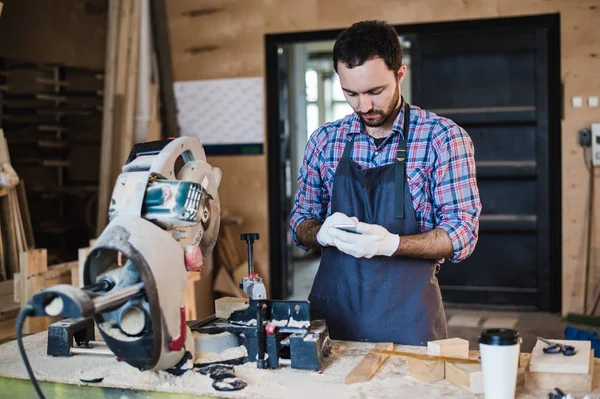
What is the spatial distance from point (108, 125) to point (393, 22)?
215cm

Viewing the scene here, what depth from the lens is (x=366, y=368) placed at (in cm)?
162

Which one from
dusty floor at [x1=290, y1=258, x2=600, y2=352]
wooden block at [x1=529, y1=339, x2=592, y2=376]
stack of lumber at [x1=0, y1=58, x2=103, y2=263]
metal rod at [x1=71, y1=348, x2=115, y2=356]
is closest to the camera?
wooden block at [x1=529, y1=339, x2=592, y2=376]

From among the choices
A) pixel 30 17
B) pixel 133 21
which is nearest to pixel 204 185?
pixel 133 21

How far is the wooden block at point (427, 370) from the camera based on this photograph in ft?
5.16

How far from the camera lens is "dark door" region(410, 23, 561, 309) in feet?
16.7

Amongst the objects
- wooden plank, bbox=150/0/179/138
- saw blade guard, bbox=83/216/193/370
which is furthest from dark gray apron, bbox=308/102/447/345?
wooden plank, bbox=150/0/179/138

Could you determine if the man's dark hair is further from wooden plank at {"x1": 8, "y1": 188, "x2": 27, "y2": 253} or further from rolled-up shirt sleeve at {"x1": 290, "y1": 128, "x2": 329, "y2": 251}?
wooden plank at {"x1": 8, "y1": 188, "x2": 27, "y2": 253}

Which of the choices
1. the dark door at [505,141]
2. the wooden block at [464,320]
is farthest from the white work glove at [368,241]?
the dark door at [505,141]

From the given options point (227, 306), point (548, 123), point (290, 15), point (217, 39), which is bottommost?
point (227, 306)

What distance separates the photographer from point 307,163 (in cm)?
240

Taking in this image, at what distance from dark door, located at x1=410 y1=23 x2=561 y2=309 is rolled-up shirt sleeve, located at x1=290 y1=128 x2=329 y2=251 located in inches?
122

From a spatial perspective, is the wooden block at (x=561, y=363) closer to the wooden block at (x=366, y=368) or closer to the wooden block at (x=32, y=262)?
the wooden block at (x=366, y=368)

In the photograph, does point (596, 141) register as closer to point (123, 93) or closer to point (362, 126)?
point (362, 126)

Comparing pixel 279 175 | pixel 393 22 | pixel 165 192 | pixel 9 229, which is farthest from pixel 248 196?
Answer: pixel 165 192
